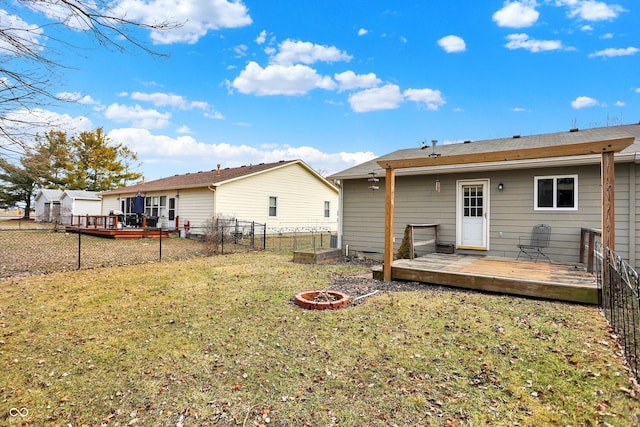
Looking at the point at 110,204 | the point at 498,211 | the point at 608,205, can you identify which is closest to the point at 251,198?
the point at 498,211

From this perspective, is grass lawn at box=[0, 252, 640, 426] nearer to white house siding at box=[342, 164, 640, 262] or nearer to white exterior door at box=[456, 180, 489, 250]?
white house siding at box=[342, 164, 640, 262]

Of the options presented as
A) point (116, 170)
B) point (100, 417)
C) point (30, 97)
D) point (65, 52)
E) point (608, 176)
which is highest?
point (116, 170)

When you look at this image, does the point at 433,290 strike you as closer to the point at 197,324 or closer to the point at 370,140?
the point at 197,324

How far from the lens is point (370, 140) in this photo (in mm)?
21125

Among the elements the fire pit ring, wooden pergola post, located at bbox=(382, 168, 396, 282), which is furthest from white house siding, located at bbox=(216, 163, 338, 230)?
the fire pit ring

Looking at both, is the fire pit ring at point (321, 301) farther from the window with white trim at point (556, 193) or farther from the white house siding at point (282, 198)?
the white house siding at point (282, 198)

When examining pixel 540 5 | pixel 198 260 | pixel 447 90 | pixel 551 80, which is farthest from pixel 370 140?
pixel 198 260

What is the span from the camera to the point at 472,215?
853cm

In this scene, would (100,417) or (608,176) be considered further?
(608,176)

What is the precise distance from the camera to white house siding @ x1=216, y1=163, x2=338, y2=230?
53.3 feet

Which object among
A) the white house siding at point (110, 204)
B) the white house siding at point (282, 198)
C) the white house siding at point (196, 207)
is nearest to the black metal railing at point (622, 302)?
the white house siding at point (282, 198)

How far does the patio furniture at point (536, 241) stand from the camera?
7422 millimetres

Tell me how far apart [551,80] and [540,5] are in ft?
15.3

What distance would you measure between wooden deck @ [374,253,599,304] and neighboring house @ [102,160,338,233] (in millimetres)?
10437
